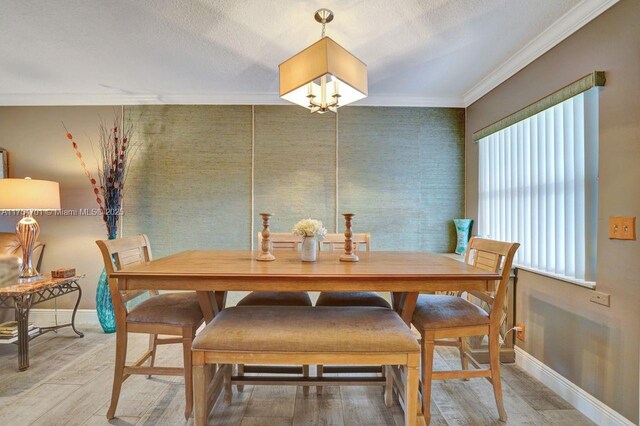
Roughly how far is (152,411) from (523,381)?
240 centimetres

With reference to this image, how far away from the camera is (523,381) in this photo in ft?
7.39

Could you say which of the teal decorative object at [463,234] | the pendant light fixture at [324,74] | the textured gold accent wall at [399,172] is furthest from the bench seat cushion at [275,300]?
the teal decorative object at [463,234]

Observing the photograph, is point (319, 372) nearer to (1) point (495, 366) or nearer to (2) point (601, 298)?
(1) point (495, 366)

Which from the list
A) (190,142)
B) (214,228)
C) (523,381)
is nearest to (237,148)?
(190,142)

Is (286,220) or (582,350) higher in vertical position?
(286,220)

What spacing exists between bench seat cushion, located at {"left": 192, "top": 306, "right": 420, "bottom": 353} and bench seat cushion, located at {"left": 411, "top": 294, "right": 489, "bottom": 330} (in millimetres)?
273

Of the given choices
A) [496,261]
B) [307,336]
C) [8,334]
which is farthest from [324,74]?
[8,334]

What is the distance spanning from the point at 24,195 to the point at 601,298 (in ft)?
13.6

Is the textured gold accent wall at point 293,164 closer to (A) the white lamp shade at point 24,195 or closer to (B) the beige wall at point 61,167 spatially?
(B) the beige wall at point 61,167

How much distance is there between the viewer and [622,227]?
1.69m

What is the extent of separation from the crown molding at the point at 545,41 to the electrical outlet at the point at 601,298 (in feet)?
5.17

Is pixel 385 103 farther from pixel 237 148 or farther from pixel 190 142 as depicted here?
pixel 190 142

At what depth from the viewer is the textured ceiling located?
1945 millimetres

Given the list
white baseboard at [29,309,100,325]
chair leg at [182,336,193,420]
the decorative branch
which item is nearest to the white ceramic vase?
chair leg at [182,336,193,420]
